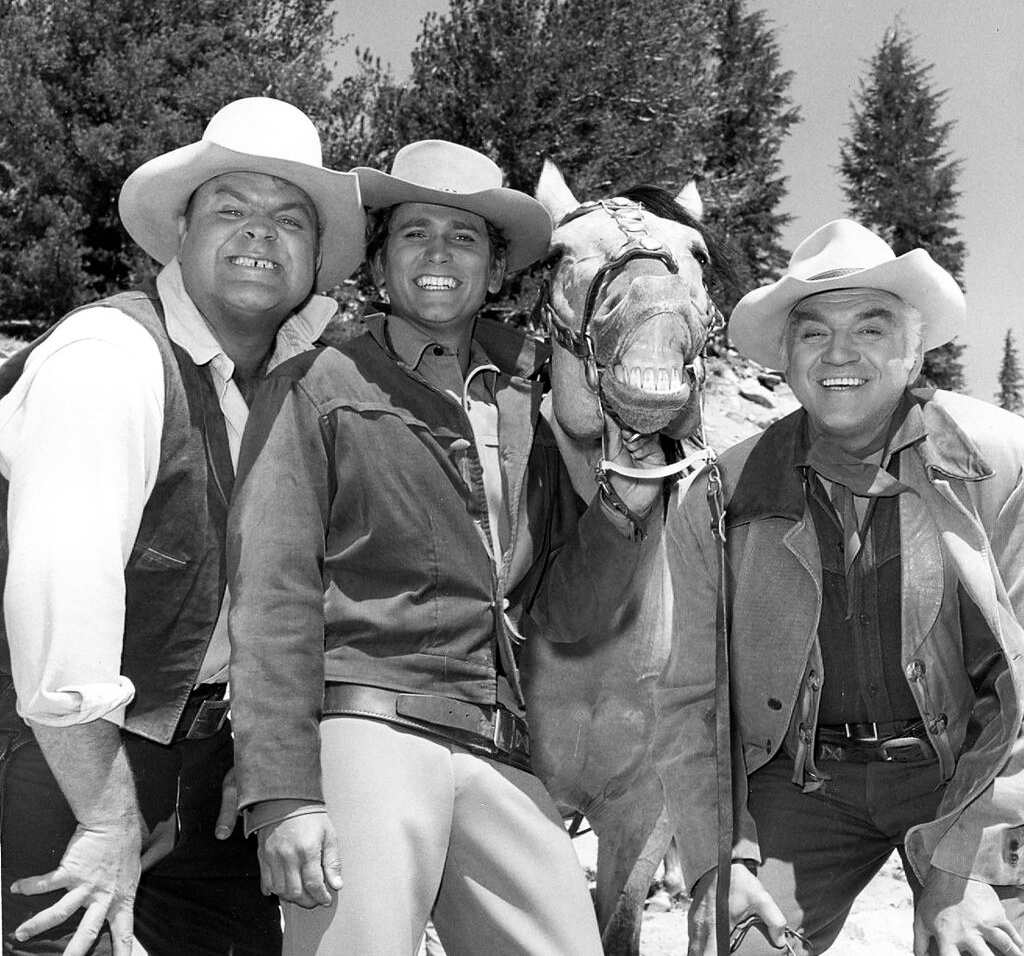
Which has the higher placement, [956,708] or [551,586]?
[551,586]

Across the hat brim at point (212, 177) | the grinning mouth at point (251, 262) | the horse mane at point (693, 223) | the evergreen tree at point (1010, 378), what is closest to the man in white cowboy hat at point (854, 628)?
the horse mane at point (693, 223)

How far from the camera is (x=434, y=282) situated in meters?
2.45

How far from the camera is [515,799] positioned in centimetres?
223

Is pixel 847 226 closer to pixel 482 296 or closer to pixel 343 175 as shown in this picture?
pixel 482 296

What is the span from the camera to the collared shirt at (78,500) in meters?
1.98

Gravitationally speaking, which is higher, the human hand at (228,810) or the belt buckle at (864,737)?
the belt buckle at (864,737)

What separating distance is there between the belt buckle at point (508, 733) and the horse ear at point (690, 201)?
1.25 m

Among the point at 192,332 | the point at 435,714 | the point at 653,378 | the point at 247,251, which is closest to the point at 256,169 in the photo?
the point at 247,251

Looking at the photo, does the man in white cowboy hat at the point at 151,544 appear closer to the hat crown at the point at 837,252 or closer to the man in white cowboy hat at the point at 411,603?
the man in white cowboy hat at the point at 411,603

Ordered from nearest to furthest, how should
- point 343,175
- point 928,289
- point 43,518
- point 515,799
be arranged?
point 43,518, point 515,799, point 343,175, point 928,289

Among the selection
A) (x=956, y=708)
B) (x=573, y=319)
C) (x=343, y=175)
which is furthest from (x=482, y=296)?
(x=956, y=708)

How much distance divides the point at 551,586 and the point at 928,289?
1.33 m

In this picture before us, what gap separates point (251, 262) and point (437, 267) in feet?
1.64

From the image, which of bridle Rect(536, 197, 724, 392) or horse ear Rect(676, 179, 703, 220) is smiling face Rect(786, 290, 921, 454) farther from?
bridle Rect(536, 197, 724, 392)
